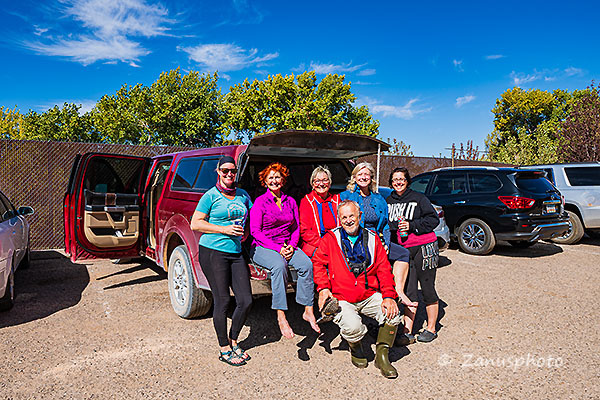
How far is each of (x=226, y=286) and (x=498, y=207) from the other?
6.41 m

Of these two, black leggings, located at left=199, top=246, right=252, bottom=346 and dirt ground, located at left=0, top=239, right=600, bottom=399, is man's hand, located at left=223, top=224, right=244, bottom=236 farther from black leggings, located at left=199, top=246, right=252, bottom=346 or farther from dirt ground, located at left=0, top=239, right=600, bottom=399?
dirt ground, located at left=0, top=239, right=600, bottom=399

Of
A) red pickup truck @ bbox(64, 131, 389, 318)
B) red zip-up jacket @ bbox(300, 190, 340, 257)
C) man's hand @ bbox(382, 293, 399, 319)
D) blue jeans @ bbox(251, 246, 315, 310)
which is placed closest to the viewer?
man's hand @ bbox(382, 293, 399, 319)

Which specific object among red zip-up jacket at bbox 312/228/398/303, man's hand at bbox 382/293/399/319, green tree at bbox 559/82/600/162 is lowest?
man's hand at bbox 382/293/399/319

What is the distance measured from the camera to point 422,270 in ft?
12.6

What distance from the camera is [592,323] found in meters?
4.51

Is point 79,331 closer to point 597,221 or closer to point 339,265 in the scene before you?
point 339,265

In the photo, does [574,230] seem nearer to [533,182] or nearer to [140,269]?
[533,182]

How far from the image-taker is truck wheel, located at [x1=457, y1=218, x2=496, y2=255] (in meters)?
8.18

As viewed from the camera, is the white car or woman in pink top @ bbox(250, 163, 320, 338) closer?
woman in pink top @ bbox(250, 163, 320, 338)

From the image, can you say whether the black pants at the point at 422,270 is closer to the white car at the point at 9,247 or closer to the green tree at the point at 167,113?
the white car at the point at 9,247

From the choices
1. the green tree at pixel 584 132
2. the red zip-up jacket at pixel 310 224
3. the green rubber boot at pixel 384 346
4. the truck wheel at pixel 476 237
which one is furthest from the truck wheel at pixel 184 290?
the green tree at pixel 584 132

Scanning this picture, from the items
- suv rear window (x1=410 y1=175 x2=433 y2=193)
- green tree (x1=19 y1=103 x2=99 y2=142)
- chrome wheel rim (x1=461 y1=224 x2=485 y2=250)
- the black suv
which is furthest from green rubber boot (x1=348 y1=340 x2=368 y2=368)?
green tree (x1=19 y1=103 x2=99 y2=142)

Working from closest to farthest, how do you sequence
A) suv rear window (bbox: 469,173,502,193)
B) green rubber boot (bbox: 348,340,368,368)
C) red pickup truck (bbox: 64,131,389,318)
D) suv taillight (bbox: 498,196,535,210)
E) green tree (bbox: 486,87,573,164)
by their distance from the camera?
green rubber boot (bbox: 348,340,368,368) → red pickup truck (bbox: 64,131,389,318) → suv taillight (bbox: 498,196,535,210) → suv rear window (bbox: 469,173,502,193) → green tree (bbox: 486,87,573,164)

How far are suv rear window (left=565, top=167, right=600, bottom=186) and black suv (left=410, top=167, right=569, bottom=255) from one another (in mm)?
1736
